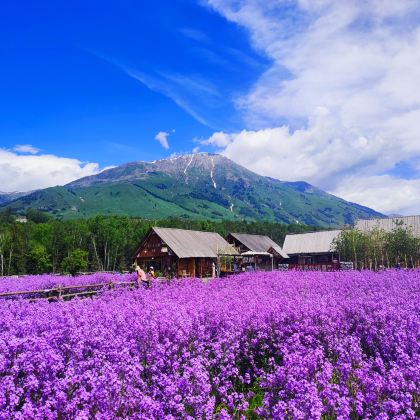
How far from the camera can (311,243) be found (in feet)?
202

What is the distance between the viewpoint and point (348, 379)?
16.0 ft

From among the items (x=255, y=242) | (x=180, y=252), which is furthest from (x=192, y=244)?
(x=255, y=242)

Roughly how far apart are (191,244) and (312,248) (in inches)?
1066

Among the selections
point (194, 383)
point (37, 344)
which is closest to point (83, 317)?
point (37, 344)

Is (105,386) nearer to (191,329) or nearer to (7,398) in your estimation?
(7,398)

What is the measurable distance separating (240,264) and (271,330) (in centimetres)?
3723

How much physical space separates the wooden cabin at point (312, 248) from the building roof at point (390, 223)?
4.00 metres

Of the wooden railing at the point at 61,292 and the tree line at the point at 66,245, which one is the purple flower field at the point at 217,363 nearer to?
the wooden railing at the point at 61,292

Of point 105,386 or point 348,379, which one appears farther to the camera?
point 348,379

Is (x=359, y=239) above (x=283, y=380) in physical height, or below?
above

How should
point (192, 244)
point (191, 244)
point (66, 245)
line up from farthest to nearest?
1. point (66, 245)
2. point (192, 244)
3. point (191, 244)

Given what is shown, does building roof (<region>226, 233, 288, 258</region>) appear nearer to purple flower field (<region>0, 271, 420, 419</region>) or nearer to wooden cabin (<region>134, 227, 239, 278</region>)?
wooden cabin (<region>134, 227, 239, 278</region>)

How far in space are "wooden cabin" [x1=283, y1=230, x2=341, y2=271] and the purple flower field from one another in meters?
50.8

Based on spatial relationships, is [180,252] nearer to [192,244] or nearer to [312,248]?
[192,244]
